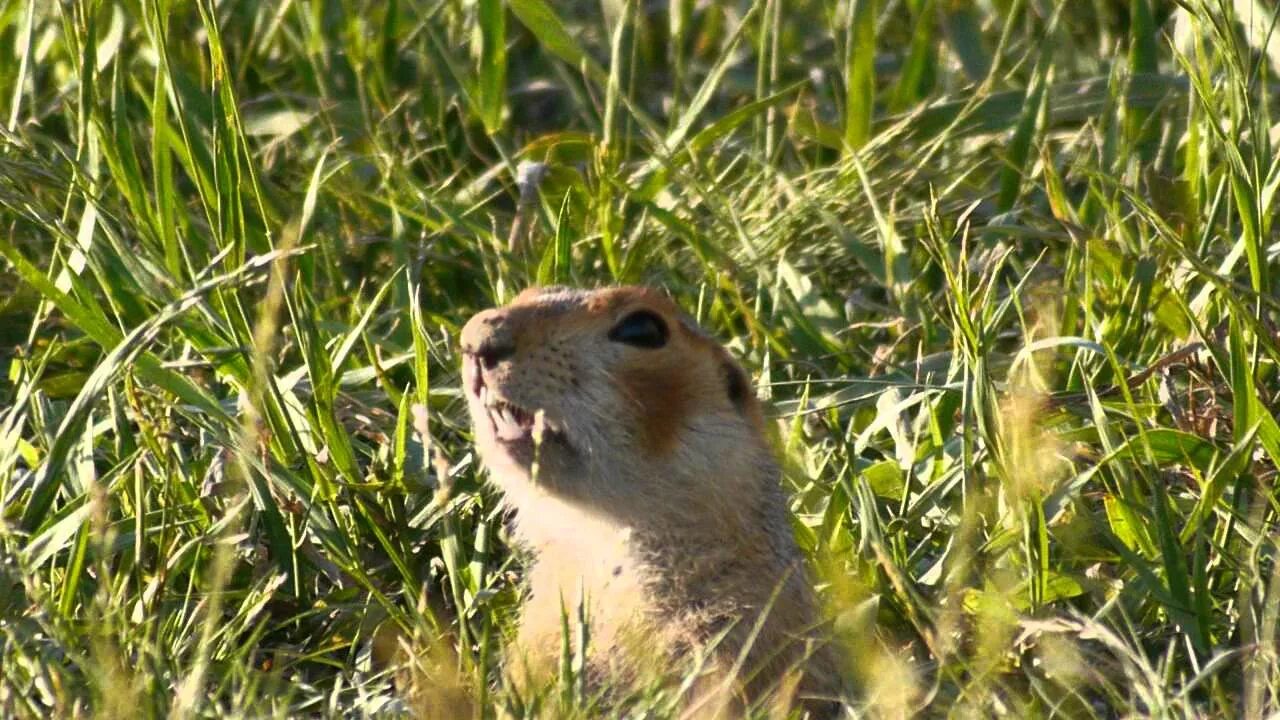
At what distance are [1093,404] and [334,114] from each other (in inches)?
104

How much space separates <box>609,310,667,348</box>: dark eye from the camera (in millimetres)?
3146

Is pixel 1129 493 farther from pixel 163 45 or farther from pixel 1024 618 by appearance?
pixel 163 45

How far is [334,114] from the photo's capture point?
5.35 meters

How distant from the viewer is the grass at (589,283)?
126 inches

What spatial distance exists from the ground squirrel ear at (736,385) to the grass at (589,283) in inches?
11.0

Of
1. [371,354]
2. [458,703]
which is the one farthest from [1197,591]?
[371,354]

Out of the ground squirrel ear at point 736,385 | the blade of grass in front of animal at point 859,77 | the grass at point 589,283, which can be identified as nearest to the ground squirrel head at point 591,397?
the ground squirrel ear at point 736,385

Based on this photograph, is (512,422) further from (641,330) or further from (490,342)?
(641,330)

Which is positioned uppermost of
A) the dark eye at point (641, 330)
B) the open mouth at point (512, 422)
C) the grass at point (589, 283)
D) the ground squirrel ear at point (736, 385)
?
the dark eye at point (641, 330)

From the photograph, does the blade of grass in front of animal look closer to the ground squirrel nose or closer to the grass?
the grass

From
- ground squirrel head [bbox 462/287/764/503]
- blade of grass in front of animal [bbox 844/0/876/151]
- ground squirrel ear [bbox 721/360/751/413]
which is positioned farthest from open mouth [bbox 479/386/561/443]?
blade of grass in front of animal [bbox 844/0/876/151]

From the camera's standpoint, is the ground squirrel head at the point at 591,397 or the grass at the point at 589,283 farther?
the grass at the point at 589,283

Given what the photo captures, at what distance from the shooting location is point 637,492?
122 inches

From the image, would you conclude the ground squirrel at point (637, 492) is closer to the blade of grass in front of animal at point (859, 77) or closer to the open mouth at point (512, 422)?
the open mouth at point (512, 422)
